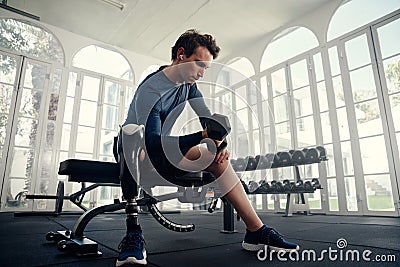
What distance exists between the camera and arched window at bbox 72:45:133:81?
15.7ft

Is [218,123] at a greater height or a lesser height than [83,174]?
greater

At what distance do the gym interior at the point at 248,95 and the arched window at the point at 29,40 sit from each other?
0.05 ft

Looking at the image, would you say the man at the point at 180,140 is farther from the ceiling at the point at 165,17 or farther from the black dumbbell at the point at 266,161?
the ceiling at the point at 165,17

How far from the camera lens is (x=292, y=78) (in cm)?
430

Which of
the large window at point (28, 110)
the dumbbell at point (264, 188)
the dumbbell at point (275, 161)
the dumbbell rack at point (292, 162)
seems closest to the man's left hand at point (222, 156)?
the dumbbell rack at point (292, 162)

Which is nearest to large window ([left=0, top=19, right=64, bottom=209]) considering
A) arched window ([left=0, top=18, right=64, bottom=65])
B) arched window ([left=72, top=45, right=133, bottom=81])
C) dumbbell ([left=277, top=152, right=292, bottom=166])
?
arched window ([left=0, top=18, right=64, bottom=65])

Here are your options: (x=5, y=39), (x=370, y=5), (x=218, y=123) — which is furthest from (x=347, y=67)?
(x=5, y=39)

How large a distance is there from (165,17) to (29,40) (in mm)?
2176

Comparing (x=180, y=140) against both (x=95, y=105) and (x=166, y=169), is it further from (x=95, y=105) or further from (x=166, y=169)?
(x=95, y=105)

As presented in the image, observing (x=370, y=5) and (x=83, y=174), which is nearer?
(x=83, y=174)

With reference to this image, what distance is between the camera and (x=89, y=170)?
98 centimetres

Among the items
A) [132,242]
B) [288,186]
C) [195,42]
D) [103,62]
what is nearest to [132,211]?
[132,242]

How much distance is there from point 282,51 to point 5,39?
14.1ft

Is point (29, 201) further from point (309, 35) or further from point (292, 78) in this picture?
point (309, 35)
